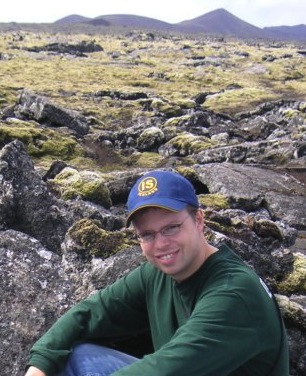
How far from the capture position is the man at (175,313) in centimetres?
494

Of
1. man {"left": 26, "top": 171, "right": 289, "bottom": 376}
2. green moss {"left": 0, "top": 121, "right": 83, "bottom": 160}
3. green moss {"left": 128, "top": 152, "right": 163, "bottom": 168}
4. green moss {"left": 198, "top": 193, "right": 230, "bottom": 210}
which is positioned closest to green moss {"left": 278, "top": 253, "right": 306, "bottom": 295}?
man {"left": 26, "top": 171, "right": 289, "bottom": 376}

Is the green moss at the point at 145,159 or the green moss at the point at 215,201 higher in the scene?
the green moss at the point at 215,201

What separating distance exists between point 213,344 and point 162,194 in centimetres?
159

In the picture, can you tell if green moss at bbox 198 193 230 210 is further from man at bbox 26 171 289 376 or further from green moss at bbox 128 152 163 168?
green moss at bbox 128 152 163 168

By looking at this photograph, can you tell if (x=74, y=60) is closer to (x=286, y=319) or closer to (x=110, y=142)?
(x=110, y=142)

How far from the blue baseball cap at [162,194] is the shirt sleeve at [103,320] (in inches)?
55.2

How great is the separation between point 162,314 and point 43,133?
37.0m

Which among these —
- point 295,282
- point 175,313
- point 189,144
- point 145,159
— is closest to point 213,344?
point 175,313

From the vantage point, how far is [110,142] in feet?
150

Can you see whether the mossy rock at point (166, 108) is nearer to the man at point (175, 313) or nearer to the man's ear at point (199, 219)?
the man at point (175, 313)

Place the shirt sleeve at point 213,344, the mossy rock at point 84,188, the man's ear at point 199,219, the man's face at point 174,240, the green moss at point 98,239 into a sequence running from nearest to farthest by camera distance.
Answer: the shirt sleeve at point 213,344, the man's face at point 174,240, the man's ear at point 199,219, the green moss at point 98,239, the mossy rock at point 84,188

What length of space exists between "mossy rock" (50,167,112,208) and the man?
29.6 feet

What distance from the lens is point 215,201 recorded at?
75.3 ft

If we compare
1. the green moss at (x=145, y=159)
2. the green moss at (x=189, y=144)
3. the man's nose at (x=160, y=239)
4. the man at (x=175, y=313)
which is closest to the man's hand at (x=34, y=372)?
the man at (x=175, y=313)
